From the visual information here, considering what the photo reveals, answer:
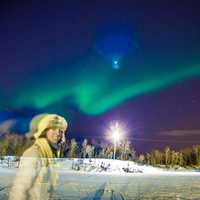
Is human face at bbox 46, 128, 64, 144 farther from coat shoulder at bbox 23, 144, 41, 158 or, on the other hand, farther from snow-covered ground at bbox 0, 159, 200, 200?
snow-covered ground at bbox 0, 159, 200, 200

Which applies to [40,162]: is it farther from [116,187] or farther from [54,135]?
[116,187]

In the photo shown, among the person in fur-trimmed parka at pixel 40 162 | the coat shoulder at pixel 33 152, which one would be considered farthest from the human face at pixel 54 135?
the coat shoulder at pixel 33 152

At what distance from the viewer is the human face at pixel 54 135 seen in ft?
7.25

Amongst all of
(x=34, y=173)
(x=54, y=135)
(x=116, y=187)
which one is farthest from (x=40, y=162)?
(x=116, y=187)

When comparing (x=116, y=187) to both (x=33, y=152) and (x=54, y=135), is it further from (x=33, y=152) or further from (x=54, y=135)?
(x=33, y=152)

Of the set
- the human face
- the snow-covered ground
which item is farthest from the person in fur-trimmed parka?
the snow-covered ground

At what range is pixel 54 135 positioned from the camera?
2.24 metres

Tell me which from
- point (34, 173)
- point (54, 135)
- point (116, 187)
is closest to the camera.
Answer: point (34, 173)

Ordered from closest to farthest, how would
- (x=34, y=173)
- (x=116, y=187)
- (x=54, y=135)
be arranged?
(x=34, y=173), (x=54, y=135), (x=116, y=187)

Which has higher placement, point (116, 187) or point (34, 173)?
point (116, 187)

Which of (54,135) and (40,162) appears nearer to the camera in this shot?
(40,162)

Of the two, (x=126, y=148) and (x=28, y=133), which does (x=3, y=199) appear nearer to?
(x=28, y=133)

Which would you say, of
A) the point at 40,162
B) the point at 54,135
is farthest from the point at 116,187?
the point at 40,162

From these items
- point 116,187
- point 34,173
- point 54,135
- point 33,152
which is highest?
point 116,187
